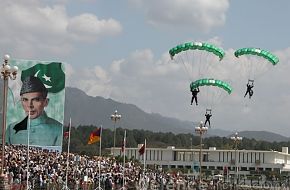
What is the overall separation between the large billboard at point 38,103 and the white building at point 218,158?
8235 centimetres

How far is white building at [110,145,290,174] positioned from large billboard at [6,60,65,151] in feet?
270

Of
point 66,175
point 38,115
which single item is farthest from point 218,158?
point 66,175

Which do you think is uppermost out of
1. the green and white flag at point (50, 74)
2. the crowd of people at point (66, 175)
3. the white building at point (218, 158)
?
the green and white flag at point (50, 74)

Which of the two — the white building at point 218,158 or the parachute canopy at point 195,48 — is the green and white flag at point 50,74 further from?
the white building at point 218,158

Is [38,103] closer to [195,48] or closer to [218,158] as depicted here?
[195,48]

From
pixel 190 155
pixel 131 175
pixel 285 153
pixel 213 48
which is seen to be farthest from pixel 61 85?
pixel 285 153

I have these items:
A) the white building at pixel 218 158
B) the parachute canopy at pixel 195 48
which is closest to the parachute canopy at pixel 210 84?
the parachute canopy at pixel 195 48

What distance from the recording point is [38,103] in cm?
5056

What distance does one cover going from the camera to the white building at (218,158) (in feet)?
440

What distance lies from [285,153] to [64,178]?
378ft

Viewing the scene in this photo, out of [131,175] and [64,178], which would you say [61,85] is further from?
→ [64,178]

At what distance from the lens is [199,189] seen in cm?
4228

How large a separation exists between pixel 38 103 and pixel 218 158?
3668 inches

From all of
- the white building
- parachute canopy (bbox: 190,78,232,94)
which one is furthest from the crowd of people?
the white building
